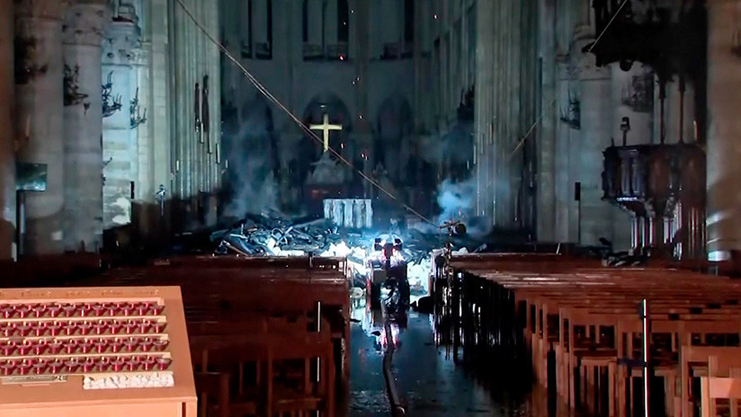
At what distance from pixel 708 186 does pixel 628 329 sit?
324 inches

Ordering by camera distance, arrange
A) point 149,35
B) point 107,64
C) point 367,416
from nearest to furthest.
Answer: point 367,416 < point 107,64 < point 149,35

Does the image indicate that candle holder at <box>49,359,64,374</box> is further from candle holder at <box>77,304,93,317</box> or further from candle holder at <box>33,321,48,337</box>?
candle holder at <box>77,304,93,317</box>

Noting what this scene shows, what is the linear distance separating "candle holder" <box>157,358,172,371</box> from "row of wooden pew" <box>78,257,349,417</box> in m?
1.50

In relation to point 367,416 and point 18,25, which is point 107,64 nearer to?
point 18,25

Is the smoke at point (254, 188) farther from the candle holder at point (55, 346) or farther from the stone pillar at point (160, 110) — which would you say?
the candle holder at point (55, 346)

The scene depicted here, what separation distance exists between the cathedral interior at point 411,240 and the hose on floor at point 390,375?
10 cm

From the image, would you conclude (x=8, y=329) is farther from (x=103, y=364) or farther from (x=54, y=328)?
(x=103, y=364)

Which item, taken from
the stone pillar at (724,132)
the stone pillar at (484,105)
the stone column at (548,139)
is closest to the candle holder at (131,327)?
the stone pillar at (724,132)

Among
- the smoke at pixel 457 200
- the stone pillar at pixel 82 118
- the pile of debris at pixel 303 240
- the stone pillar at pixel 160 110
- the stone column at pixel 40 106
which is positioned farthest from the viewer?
the smoke at pixel 457 200

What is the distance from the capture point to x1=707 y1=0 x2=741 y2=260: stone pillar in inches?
620

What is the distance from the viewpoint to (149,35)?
28219mm

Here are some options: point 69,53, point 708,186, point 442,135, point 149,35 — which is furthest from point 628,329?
point 442,135

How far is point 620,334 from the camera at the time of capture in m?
8.55

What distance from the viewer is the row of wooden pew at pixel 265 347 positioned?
6.63m
